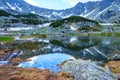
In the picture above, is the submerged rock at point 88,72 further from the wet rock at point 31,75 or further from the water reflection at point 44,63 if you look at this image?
the water reflection at point 44,63

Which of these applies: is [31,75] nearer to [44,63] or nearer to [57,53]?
[44,63]

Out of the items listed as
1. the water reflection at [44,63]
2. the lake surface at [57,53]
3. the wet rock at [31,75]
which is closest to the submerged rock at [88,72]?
the wet rock at [31,75]

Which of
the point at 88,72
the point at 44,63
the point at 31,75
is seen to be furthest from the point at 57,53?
the point at 88,72

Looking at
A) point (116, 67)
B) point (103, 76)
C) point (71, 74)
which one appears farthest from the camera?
point (116, 67)

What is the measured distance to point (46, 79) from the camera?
1292 inches

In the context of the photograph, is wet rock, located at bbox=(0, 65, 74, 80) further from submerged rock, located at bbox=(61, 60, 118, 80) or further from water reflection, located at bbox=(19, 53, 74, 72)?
water reflection, located at bbox=(19, 53, 74, 72)

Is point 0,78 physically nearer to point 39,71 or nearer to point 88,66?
point 39,71

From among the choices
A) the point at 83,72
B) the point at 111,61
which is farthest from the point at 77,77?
the point at 111,61

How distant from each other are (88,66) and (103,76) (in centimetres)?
344

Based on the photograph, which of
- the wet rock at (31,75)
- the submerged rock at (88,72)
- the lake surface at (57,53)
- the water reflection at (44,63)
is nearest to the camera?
the submerged rock at (88,72)

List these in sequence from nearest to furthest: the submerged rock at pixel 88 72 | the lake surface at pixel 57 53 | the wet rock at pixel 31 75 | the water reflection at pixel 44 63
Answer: the submerged rock at pixel 88 72, the wet rock at pixel 31 75, the water reflection at pixel 44 63, the lake surface at pixel 57 53

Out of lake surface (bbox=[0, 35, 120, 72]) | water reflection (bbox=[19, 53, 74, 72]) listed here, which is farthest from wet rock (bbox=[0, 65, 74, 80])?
lake surface (bbox=[0, 35, 120, 72])

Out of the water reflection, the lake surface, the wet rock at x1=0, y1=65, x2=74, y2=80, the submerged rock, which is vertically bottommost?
the lake surface

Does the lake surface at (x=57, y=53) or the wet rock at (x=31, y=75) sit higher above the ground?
the wet rock at (x=31, y=75)
